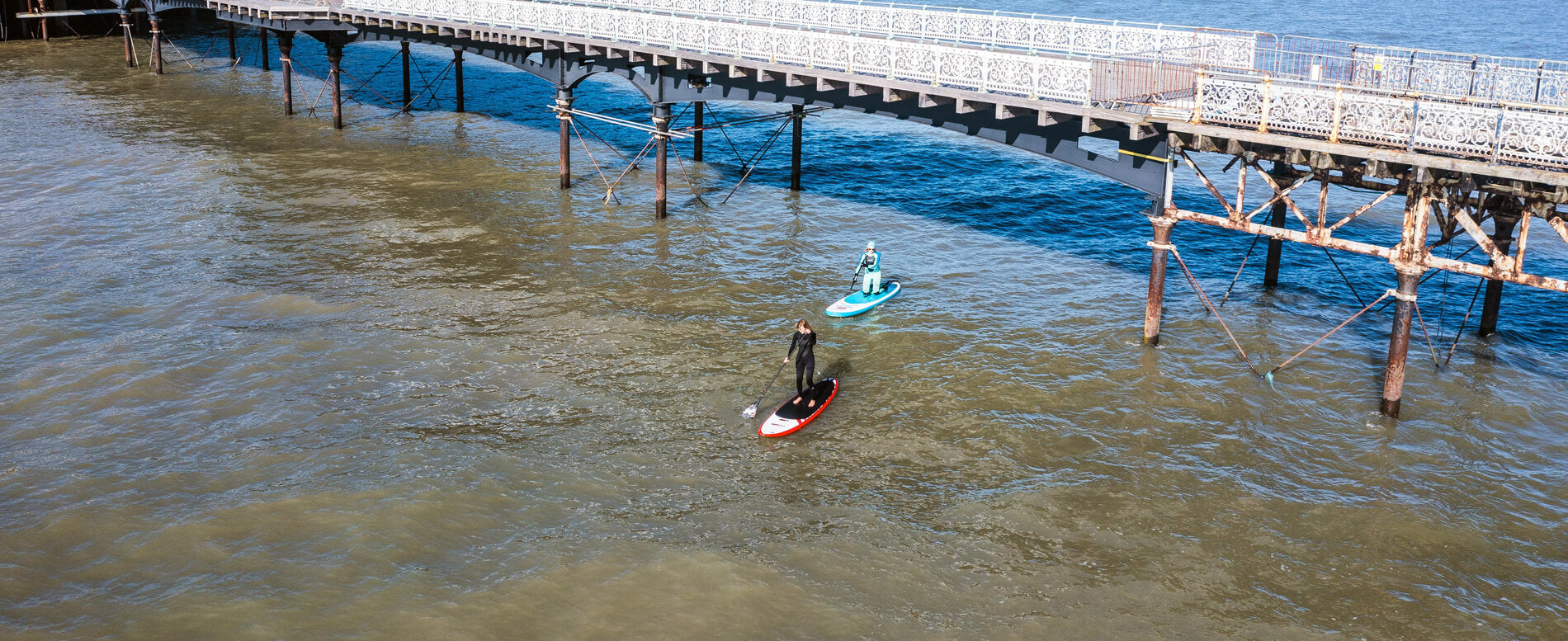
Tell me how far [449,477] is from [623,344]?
6926 millimetres

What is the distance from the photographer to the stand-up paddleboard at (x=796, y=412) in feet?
67.1

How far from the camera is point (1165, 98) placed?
25922 mm

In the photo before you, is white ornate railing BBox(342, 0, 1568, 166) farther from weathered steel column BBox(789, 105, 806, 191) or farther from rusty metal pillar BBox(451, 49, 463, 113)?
rusty metal pillar BBox(451, 49, 463, 113)

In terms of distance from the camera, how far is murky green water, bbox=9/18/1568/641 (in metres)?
15.6

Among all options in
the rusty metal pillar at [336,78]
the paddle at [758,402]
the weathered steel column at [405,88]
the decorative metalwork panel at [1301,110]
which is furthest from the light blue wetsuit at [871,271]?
the weathered steel column at [405,88]

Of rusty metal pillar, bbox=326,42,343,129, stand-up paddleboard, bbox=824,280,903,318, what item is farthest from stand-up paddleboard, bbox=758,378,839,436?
rusty metal pillar, bbox=326,42,343,129

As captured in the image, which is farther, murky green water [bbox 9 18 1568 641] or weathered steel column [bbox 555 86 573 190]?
weathered steel column [bbox 555 86 573 190]

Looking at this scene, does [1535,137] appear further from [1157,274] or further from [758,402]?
[758,402]

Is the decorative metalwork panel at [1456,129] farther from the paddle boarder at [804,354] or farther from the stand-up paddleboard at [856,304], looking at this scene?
the stand-up paddleboard at [856,304]

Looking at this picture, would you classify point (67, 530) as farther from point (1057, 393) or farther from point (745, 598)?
point (1057, 393)

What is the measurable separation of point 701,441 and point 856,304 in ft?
26.7

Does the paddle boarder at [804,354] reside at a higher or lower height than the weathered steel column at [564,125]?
lower

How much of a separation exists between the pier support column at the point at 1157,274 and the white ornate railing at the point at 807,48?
3.11 meters

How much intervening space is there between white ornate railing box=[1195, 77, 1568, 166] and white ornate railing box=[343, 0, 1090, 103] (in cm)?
315
